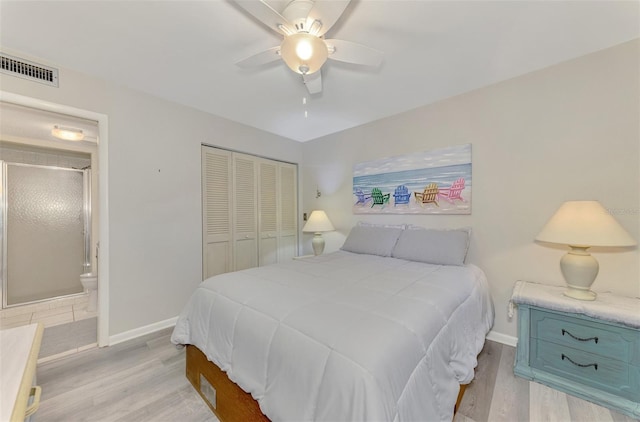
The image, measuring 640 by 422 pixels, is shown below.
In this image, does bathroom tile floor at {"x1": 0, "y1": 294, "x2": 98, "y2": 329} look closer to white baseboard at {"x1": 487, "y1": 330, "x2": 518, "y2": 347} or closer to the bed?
the bed

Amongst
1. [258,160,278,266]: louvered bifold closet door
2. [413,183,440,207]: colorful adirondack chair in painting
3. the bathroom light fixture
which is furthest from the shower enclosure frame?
[413,183,440,207]: colorful adirondack chair in painting

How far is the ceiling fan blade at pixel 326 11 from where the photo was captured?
4.11 ft

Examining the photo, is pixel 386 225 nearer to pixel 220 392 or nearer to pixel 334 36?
pixel 334 36

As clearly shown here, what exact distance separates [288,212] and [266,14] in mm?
2971

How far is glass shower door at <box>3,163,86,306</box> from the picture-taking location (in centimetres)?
319

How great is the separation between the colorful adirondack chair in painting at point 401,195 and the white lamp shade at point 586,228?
130 cm

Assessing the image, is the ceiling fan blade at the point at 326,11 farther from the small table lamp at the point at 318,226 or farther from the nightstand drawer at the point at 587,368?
the nightstand drawer at the point at 587,368

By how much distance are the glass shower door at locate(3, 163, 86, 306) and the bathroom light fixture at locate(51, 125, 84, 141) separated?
0.86m

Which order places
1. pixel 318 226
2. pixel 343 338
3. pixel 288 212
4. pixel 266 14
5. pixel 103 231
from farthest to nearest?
pixel 288 212, pixel 318 226, pixel 103 231, pixel 266 14, pixel 343 338

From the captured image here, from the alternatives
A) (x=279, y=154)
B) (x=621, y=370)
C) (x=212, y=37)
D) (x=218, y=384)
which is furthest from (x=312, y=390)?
(x=279, y=154)

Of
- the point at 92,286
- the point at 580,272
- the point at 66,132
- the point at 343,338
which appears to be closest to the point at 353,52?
the point at 343,338

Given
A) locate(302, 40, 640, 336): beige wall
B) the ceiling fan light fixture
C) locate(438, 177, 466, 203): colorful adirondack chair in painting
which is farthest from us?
locate(438, 177, 466, 203): colorful adirondack chair in painting

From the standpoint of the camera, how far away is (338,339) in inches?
38.9

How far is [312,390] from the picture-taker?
3.14 feet
